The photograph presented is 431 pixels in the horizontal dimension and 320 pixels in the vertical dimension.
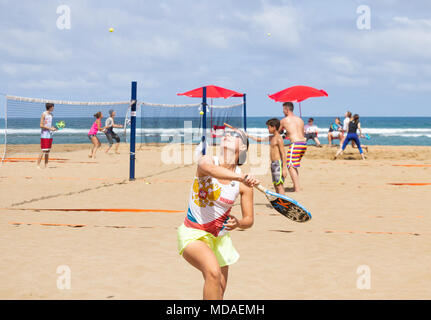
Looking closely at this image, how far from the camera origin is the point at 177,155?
2333 centimetres

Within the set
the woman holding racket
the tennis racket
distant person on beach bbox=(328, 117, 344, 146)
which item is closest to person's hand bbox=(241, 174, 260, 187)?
the woman holding racket

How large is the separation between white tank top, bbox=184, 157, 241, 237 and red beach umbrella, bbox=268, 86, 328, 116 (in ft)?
55.6

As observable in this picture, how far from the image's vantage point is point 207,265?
11.8ft

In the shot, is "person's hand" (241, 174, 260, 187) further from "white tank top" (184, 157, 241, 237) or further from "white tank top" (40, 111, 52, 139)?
"white tank top" (40, 111, 52, 139)

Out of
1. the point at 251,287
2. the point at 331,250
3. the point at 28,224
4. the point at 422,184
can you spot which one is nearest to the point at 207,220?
the point at 251,287

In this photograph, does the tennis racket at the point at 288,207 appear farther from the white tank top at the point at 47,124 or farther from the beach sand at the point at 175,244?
the white tank top at the point at 47,124

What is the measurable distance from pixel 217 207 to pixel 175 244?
115 inches

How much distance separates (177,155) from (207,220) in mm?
19594

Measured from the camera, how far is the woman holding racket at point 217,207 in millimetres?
3711

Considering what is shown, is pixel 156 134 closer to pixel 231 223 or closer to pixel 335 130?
pixel 335 130

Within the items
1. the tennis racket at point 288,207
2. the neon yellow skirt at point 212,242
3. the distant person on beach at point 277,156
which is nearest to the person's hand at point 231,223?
the neon yellow skirt at point 212,242

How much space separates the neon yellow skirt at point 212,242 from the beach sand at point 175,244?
87 cm

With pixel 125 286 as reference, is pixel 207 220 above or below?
above
